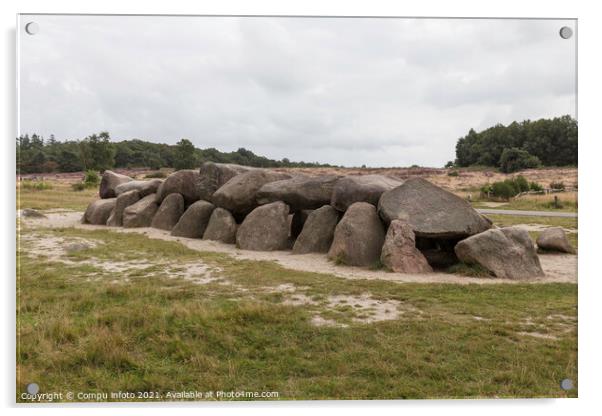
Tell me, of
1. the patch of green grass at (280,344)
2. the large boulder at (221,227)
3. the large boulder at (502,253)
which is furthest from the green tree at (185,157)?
the large boulder at (502,253)

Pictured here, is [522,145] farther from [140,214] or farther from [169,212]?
[140,214]

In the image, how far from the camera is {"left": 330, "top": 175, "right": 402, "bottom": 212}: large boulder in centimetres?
1022

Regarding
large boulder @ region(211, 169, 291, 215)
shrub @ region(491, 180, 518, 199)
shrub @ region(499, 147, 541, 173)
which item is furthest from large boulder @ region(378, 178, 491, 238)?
large boulder @ region(211, 169, 291, 215)

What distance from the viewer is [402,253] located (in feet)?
28.2

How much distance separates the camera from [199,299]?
6.29 meters

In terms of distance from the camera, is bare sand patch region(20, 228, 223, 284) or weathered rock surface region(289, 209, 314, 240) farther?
weathered rock surface region(289, 209, 314, 240)

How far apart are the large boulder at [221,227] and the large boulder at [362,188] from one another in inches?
131

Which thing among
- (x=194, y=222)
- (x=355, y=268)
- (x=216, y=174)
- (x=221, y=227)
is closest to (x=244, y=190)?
(x=221, y=227)

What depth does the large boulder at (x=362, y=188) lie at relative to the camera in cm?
1022

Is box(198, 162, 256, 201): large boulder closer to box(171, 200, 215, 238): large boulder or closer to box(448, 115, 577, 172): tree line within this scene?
box(171, 200, 215, 238): large boulder

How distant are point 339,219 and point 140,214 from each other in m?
7.61

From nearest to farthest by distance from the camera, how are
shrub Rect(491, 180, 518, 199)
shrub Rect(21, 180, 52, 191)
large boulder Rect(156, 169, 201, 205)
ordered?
1. shrub Rect(21, 180, 52, 191)
2. shrub Rect(491, 180, 518, 199)
3. large boulder Rect(156, 169, 201, 205)

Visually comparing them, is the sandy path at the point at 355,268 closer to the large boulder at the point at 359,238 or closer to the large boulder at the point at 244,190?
the large boulder at the point at 359,238

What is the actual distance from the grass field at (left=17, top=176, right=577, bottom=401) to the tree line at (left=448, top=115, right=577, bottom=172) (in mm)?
2111
